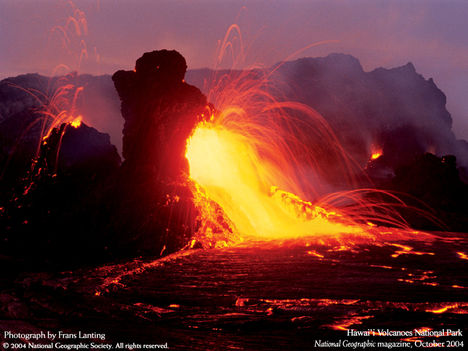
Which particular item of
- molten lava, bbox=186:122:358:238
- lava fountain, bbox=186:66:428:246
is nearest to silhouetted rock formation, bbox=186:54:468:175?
lava fountain, bbox=186:66:428:246

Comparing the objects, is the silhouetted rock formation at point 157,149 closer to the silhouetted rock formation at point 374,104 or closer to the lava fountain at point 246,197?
the lava fountain at point 246,197

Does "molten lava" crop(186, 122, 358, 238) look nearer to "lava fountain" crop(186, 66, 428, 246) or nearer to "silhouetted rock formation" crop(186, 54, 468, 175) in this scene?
"lava fountain" crop(186, 66, 428, 246)

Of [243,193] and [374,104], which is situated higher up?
[374,104]

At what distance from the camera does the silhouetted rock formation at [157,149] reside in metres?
19.4

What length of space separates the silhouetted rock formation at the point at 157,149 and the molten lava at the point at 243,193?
2896 mm

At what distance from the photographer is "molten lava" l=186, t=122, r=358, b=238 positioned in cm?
2541

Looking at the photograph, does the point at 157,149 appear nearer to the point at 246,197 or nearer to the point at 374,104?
the point at 246,197

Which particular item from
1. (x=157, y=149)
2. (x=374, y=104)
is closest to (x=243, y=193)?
(x=157, y=149)

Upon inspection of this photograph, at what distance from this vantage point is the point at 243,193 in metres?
28.4

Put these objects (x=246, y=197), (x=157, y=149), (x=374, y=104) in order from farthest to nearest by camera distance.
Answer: (x=374, y=104) → (x=246, y=197) → (x=157, y=149)

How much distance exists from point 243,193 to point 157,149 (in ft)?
30.1

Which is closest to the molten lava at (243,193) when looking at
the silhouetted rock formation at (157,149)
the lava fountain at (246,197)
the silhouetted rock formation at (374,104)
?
the lava fountain at (246,197)

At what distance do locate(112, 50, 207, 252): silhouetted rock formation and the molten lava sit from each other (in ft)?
9.50

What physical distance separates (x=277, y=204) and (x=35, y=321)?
23.1 meters
